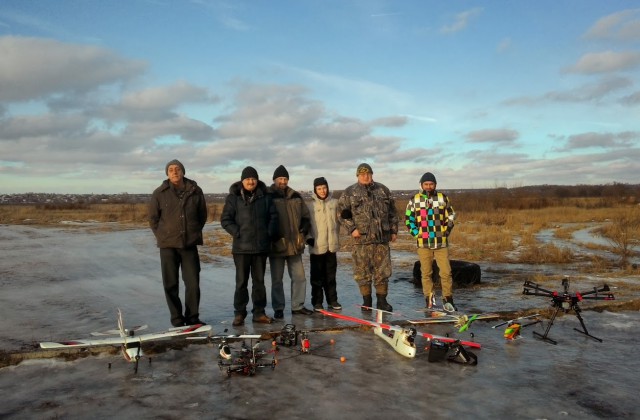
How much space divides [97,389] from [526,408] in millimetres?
4111

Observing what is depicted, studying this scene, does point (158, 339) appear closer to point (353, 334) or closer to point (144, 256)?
point (353, 334)

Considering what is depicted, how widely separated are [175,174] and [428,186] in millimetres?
4101

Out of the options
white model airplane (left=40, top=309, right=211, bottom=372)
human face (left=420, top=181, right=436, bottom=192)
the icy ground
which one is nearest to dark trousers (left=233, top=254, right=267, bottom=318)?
the icy ground

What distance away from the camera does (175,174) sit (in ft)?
22.6

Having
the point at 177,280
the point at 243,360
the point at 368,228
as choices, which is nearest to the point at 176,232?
the point at 177,280

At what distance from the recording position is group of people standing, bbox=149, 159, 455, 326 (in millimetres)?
6887

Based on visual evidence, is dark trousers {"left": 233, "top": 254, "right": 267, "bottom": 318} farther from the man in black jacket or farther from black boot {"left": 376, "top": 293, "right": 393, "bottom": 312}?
black boot {"left": 376, "top": 293, "right": 393, "bottom": 312}

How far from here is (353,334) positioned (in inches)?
263

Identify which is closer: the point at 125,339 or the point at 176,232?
the point at 125,339

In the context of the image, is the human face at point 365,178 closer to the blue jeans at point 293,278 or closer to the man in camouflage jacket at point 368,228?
the man in camouflage jacket at point 368,228

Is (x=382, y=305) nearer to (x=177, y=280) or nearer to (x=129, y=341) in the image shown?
(x=177, y=280)

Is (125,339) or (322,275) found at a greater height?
(322,275)

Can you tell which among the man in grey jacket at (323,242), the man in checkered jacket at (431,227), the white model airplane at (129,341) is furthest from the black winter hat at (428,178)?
the white model airplane at (129,341)

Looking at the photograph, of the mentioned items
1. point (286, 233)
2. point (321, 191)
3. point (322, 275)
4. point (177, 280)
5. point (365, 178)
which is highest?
point (365, 178)
